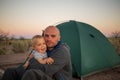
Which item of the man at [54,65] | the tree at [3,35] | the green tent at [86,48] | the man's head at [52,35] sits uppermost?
the man's head at [52,35]

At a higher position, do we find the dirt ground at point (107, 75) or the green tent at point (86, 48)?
the green tent at point (86, 48)

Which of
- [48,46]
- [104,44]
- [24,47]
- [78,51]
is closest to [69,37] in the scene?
[78,51]

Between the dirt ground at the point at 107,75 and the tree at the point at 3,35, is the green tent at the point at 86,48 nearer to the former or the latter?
the dirt ground at the point at 107,75

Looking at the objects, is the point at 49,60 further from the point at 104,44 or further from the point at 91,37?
the point at 104,44

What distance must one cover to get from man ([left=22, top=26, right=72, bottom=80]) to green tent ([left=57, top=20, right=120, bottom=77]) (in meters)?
3.02

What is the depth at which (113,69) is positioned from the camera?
7.32 meters

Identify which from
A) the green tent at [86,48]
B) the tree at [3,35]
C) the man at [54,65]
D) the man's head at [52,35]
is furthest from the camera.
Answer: the tree at [3,35]

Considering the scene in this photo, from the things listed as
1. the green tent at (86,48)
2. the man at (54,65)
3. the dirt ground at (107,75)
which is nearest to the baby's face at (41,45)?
the man at (54,65)

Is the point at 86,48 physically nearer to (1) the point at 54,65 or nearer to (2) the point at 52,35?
(2) the point at 52,35

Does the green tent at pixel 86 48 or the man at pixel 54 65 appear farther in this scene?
the green tent at pixel 86 48

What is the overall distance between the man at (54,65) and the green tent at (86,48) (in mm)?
3016

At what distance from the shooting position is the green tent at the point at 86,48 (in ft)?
20.6

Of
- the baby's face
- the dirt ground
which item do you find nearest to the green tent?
the dirt ground

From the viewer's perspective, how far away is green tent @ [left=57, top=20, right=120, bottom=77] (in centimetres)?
627
